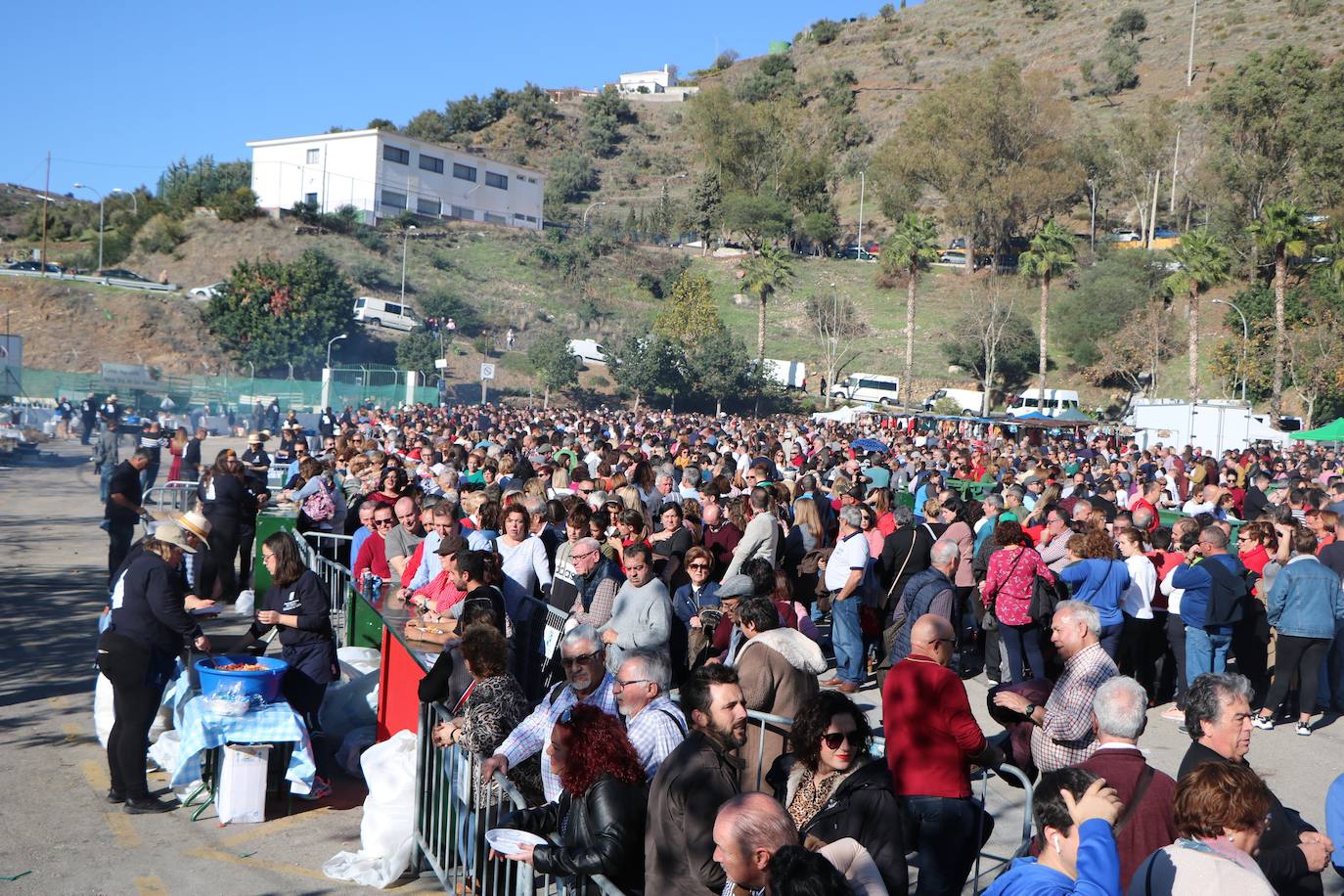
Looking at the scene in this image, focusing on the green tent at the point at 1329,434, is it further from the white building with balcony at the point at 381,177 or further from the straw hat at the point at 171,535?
the white building with balcony at the point at 381,177

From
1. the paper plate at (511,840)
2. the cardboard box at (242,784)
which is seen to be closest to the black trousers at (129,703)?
the cardboard box at (242,784)

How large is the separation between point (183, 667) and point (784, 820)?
5.58 metres

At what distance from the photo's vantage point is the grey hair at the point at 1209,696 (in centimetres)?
407

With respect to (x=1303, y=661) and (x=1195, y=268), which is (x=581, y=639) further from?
(x=1195, y=268)

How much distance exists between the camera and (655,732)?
448cm

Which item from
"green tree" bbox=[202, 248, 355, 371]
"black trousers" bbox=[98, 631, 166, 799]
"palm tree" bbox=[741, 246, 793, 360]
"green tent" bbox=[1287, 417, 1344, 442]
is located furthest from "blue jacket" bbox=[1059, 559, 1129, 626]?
"green tree" bbox=[202, 248, 355, 371]

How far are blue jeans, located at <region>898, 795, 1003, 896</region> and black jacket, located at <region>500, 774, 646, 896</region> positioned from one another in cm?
120

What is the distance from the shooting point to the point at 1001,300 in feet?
233

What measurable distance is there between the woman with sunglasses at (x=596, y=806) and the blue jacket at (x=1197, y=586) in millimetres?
6447

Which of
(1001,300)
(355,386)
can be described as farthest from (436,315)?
(1001,300)

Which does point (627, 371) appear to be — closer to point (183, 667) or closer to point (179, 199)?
point (179, 199)

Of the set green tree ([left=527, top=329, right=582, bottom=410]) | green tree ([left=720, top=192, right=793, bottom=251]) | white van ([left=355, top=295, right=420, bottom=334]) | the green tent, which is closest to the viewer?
the green tent

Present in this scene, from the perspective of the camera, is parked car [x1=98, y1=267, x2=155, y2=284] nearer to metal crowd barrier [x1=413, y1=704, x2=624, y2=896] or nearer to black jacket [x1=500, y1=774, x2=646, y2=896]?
metal crowd barrier [x1=413, y1=704, x2=624, y2=896]

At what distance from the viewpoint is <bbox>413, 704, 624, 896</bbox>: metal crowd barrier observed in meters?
4.80
